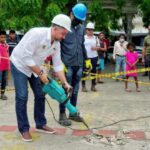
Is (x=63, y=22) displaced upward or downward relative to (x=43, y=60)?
upward

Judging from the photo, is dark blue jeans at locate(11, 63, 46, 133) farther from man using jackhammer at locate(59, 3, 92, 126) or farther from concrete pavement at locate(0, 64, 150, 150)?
man using jackhammer at locate(59, 3, 92, 126)

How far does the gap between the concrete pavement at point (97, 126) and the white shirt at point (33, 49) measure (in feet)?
3.12

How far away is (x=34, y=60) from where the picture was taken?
20.5 feet

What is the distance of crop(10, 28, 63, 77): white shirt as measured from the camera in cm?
610

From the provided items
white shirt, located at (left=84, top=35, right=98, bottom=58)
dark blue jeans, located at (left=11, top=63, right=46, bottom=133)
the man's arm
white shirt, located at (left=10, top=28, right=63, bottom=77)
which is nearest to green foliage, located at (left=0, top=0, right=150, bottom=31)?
white shirt, located at (left=84, top=35, right=98, bottom=58)

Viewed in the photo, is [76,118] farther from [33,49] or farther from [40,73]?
[33,49]

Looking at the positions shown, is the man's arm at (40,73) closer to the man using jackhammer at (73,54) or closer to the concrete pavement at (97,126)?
the concrete pavement at (97,126)

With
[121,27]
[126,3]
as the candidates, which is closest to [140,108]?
[126,3]

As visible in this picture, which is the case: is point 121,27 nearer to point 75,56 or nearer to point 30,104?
point 30,104

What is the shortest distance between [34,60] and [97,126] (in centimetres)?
173

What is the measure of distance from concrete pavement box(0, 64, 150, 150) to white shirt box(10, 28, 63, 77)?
952mm

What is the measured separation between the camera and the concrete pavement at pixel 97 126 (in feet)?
20.6

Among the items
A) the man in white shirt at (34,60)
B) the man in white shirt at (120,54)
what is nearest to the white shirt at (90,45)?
the man in white shirt at (120,54)

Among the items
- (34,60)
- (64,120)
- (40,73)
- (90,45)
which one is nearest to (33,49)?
(34,60)
